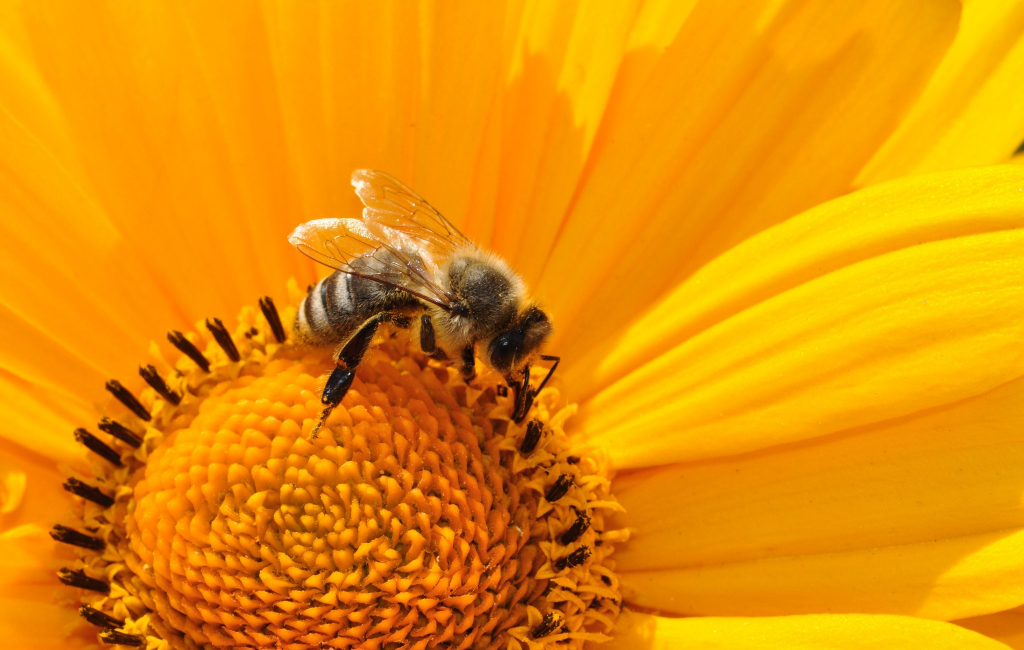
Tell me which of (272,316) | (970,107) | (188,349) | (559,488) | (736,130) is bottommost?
(559,488)

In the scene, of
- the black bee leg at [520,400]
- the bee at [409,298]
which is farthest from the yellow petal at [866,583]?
the bee at [409,298]

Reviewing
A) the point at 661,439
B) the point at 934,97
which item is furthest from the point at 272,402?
the point at 934,97

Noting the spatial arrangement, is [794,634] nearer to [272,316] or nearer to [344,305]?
[344,305]

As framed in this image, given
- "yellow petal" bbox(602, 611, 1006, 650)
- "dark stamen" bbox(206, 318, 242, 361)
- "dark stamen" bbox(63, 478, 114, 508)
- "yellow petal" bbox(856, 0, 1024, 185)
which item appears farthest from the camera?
"dark stamen" bbox(206, 318, 242, 361)

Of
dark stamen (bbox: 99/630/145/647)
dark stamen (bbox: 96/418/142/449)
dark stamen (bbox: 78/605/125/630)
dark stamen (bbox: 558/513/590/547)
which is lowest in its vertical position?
dark stamen (bbox: 99/630/145/647)

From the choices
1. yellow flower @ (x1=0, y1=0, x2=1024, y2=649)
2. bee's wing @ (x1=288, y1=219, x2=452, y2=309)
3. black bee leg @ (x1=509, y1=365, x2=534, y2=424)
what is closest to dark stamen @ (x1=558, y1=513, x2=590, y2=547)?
yellow flower @ (x1=0, y1=0, x2=1024, y2=649)

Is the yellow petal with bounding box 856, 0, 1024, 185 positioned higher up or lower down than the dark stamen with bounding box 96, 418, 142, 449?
higher up

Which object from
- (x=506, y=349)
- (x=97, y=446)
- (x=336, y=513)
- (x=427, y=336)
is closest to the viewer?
(x=336, y=513)

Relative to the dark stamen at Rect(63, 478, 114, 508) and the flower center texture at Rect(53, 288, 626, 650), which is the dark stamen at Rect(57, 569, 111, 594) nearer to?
the flower center texture at Rect(53, 288, 626, 650)

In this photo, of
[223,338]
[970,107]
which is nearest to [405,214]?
[223,338]
